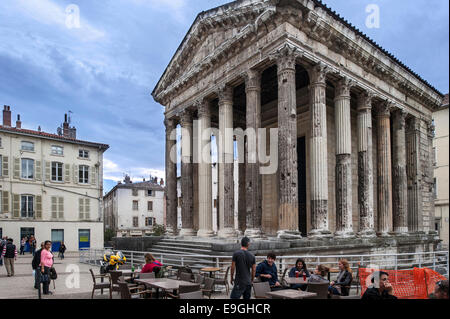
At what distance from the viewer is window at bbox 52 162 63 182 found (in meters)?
30.4

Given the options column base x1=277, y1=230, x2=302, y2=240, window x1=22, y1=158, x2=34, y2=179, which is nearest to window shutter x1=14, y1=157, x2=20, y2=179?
window x1=22, y1=158, x2=34, y2=179

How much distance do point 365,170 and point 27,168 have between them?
993 inches

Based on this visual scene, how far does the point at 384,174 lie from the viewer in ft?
58.0

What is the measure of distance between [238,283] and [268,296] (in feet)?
1.92

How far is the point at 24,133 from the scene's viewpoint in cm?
2886

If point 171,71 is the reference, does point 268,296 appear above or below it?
below

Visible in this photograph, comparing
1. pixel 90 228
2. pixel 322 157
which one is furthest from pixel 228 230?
pixel 90 228

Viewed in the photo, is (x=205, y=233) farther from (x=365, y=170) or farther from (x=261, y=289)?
(x=261, y=289)

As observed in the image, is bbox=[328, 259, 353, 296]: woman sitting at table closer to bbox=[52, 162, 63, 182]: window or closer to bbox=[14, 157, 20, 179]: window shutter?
bbox=[14, 157, 20, 179]: window shutter

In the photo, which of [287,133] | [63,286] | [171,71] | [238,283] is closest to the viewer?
[238,283]

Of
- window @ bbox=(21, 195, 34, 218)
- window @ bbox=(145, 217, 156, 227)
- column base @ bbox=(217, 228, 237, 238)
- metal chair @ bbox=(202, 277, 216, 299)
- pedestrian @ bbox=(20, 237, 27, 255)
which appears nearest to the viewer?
metal chair @ bbox=(202, 277, 216, 299)

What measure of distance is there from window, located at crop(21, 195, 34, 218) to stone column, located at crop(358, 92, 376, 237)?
2450 cm

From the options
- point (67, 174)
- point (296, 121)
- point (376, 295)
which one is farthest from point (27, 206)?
point (376, 295)

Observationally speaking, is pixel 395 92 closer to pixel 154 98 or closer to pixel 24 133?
pixel 154 98
